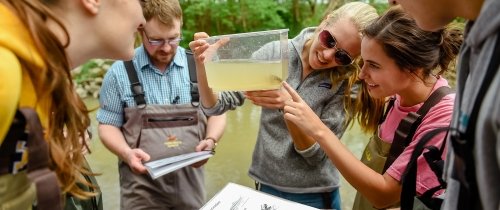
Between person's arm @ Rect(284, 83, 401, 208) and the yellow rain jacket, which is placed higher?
the yellow rain jacket

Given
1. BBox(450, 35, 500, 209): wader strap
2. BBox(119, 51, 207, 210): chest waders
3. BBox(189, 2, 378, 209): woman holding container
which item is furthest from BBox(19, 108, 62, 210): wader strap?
BBox(119, 51, 207, 210): chest waders

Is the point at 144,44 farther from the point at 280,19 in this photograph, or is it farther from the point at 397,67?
the point at 280,19

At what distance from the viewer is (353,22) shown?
169cm

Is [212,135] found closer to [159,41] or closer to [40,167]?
[159,41]

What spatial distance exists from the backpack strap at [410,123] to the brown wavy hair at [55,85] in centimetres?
104

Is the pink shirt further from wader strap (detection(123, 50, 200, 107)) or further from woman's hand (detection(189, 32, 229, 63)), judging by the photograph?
wader strap (detection(123, 50, 200, 107))

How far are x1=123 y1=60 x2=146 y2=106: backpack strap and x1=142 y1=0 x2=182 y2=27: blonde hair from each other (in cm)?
26

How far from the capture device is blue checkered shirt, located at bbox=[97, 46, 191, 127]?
202cm

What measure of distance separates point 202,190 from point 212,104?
21.4 inches

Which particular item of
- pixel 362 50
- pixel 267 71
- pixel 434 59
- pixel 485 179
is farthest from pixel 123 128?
pixel 485 179

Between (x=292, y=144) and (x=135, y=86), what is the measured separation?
0.80m

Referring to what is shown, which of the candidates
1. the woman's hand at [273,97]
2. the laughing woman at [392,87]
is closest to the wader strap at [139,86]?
the woman's hand at [273,97]

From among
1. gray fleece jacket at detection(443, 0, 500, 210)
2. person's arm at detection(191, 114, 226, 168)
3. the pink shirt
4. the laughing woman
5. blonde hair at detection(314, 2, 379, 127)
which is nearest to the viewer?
gray fleece jacket at detection(443, 0, 500, 210)

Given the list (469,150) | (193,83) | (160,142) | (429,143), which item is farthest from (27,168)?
(193,83)
